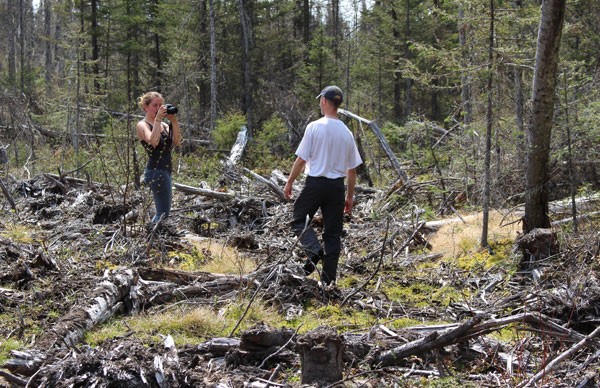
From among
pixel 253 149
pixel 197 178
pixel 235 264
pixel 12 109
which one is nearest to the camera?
pixel 235 264

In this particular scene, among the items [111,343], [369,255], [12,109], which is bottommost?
[369,255]

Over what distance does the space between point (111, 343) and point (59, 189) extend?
8.91 meters

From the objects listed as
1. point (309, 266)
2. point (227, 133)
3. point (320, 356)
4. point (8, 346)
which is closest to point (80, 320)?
point (8, 346)

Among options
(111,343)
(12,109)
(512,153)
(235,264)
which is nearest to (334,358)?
(111,343)

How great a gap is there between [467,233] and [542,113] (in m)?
2.15

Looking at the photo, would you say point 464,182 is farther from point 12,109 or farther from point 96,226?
point 12,109

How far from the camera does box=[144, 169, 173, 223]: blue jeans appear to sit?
6.79 m

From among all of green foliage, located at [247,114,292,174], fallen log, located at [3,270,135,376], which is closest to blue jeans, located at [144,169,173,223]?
fallen log, located at [3,270,135,376]

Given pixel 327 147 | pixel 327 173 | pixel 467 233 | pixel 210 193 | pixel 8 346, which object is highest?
pixel 327 147

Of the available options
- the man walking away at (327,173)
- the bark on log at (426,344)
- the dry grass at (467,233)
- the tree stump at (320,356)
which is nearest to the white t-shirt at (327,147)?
the man walking away at (327,173)

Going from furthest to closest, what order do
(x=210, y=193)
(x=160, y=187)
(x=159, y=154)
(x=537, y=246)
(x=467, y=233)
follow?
(x=210, y=193)
(x=467, y=233)
(x=160, y=187)
(x=159, y=154)
(x=537, y=246)

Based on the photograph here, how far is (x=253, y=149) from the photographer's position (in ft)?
60.2

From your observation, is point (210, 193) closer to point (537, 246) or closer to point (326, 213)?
point (326, 213)

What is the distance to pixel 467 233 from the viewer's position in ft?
27.3
